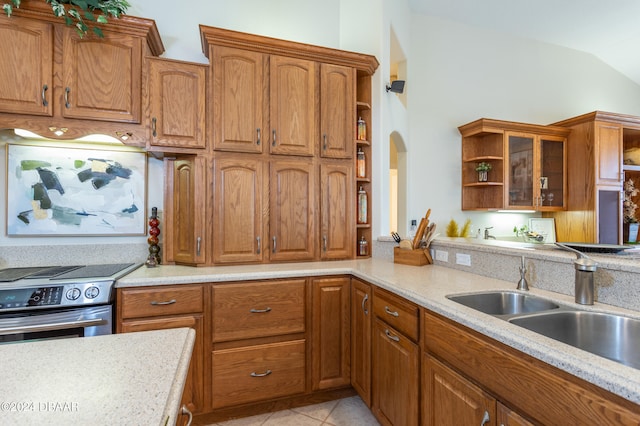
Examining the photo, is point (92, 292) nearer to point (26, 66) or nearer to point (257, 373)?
point (257, 373)

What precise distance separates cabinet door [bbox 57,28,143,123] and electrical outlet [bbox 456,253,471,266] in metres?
2.29

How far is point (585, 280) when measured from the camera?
121 cm

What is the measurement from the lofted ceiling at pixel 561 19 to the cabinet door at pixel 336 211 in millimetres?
2440

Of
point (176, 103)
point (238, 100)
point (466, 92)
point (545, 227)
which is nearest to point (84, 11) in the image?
point (176, 103)

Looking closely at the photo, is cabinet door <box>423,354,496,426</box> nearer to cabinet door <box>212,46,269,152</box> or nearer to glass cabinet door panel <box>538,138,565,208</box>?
cabinet door <box>212,46,269,152</box>

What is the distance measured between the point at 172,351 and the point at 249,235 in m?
1.42

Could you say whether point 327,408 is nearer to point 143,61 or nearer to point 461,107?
point 143,61

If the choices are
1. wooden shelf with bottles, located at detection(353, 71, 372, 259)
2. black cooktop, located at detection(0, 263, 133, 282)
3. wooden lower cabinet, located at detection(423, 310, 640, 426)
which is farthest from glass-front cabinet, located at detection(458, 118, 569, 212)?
black cooktop, located at detection(0, 263, 133, 282)

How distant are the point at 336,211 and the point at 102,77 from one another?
1810mm

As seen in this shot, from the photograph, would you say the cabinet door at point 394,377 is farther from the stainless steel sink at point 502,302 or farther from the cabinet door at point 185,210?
the cabinet door at point 185,210

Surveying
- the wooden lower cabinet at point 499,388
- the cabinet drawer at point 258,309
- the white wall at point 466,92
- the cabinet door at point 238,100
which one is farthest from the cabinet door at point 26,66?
the white wall at point 466,92

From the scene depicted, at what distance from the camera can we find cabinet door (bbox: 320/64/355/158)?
93.7 inches

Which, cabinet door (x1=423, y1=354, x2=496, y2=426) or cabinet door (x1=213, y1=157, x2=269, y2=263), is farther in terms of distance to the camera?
cabinet door (x1=213, y1=157, x2=269, y2=263)

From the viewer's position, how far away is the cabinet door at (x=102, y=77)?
74.9 inches
